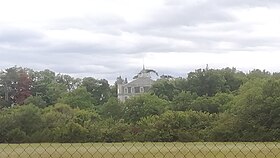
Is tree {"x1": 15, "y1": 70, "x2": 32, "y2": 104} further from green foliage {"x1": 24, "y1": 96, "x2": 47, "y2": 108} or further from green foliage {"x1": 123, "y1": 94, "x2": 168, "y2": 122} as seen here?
green foliage {"x1": 123, "y1": 94, "x2": 168, "y2": 122}

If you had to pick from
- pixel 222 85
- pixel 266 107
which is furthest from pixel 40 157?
pixel 222 85

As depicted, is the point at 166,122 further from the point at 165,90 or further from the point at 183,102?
the point at 165,90

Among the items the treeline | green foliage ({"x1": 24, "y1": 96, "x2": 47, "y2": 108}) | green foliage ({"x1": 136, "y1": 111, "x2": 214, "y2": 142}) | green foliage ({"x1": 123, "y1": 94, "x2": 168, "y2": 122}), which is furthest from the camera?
green foliage ({"x1": 24, "y1": 96, "x2": 47, "y2": 108})

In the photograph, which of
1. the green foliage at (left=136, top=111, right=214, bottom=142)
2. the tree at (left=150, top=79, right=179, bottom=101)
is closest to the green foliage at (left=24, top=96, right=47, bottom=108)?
the tree at (left=150, top=79, right=179, bottom=101)

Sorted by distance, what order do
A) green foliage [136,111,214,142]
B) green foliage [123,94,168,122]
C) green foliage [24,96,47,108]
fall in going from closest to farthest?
green foliage [136,111,214,142], green foliage [123,94,168,122], green foliage [24,96,47,108]

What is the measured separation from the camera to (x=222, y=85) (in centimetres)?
6353

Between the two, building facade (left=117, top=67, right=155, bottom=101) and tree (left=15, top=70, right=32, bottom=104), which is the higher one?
tree (left=15, top=70, right=32, bottom=104)

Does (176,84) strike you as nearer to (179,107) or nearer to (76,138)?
(179,107)

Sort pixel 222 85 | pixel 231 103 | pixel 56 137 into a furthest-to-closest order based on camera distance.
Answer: pixel 222 85, pixel 231 103, pixel 56 137

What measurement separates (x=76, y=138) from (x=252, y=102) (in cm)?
1323

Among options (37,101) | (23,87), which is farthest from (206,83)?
(23,87)

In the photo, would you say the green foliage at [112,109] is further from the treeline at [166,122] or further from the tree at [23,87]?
the tree at [23,87]

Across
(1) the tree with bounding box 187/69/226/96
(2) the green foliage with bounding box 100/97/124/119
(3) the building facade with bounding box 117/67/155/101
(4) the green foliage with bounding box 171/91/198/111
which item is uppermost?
(1) the tree with bounding box 187/69/226/96

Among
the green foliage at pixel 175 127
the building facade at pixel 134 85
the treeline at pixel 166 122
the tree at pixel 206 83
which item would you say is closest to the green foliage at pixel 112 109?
the treeline at pixel 166 122
